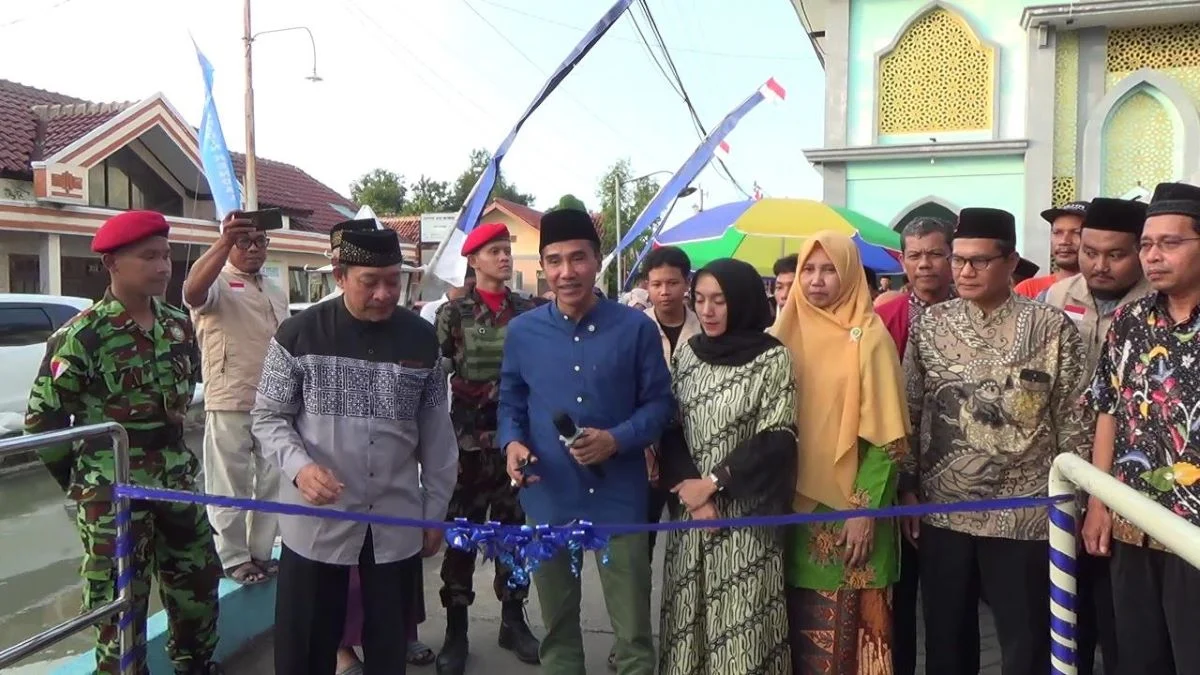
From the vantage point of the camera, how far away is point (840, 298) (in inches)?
108

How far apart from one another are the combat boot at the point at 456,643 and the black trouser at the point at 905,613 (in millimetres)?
1742

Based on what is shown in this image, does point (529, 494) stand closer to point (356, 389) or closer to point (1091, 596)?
point (356, 389)

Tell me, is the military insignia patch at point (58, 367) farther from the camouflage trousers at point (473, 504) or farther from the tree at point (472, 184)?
the tree at point (472, 184)

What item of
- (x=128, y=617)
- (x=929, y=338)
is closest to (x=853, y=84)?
(x=929, y=338)

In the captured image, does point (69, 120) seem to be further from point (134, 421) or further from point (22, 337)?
point (134, 421)

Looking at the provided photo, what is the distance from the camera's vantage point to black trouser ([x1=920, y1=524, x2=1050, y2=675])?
263 centimetres

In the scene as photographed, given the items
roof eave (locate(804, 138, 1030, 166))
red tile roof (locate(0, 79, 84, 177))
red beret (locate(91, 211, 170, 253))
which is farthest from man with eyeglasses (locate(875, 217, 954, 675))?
red tile roof (locate(0, 79, 84, 177))

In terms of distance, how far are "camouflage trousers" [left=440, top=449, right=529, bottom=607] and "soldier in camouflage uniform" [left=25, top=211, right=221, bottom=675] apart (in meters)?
0.95

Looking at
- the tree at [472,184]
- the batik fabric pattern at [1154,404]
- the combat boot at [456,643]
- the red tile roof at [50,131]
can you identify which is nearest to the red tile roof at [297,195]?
the red tile roof at [50,131]

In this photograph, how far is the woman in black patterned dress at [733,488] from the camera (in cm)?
257

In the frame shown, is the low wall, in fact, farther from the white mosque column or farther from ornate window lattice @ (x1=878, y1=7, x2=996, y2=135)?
the white mosque column

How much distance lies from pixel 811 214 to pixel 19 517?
276 inches

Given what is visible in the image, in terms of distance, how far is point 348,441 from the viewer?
264 centimetres

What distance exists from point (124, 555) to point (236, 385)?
180 centimetres
